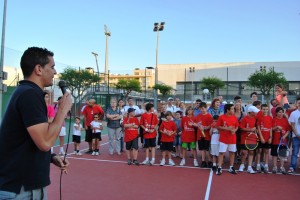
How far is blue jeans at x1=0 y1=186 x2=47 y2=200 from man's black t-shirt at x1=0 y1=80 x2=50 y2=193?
0.09ft

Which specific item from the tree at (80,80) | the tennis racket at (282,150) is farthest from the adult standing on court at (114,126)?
the tree at (80,80)

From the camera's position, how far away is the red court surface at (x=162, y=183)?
5613 mm

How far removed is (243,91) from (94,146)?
4600cm

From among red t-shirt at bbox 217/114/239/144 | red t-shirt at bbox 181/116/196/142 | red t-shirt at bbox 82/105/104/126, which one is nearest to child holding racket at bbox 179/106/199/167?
red t-shirt at bbox 181/116/196/142

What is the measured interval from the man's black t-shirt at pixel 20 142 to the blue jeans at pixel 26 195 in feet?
0.09

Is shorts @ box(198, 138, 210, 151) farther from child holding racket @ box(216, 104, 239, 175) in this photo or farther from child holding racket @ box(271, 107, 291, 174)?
child holding racket @ box(271, 107, 291, 174)

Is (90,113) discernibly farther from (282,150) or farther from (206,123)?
→ (282,150)

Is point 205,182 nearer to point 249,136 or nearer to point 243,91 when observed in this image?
point 249,136

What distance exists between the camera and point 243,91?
52281 mm

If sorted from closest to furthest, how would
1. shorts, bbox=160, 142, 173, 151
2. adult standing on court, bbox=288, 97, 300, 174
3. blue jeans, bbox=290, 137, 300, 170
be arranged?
adult standing on court, bbox=288, 97, 300, 174 → blue jeans, bbox=290, 137, 300, 170 → shorts, bbox=160, 142, 173, 151

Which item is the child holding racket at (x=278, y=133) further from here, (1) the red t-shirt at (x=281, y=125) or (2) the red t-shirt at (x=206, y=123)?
(2) the red t-shirt at (x=206, y=123)

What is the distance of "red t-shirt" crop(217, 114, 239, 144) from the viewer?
7.64m

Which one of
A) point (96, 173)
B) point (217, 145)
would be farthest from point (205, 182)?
point (96, 173)

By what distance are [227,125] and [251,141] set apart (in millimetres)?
762
